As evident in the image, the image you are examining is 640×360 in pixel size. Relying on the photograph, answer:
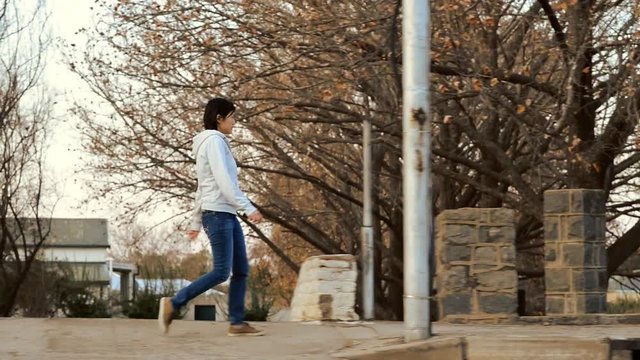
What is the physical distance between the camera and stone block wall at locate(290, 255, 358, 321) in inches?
375

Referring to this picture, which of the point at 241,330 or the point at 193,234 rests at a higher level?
the point at 193,234

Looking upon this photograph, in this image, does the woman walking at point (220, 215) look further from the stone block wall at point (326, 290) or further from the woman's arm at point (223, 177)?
the stone block wall at point (326, 290)

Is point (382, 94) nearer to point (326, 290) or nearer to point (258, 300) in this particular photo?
point (258, 300)

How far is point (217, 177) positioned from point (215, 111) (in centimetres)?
53

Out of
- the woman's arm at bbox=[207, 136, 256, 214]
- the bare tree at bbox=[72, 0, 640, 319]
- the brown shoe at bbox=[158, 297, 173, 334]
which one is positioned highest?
the bare tree at bbox=[72, 0, 640, 319]

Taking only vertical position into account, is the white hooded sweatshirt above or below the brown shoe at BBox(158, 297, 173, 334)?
→ above

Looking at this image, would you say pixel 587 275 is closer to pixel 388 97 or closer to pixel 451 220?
pixel 451 220

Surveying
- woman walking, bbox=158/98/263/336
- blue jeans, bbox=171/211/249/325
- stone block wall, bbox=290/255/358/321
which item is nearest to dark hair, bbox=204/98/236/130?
woman walking, bbox=158/98/263/336

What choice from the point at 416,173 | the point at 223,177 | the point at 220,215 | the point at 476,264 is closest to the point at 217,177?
the point at 223,177

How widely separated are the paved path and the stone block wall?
0.20 metres

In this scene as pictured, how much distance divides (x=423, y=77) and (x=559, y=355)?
2008mm

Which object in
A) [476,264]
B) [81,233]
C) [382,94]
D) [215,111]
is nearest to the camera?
[215,111]

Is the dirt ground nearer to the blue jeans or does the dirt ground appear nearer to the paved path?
the paved path

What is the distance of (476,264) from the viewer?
10203 millimetres
